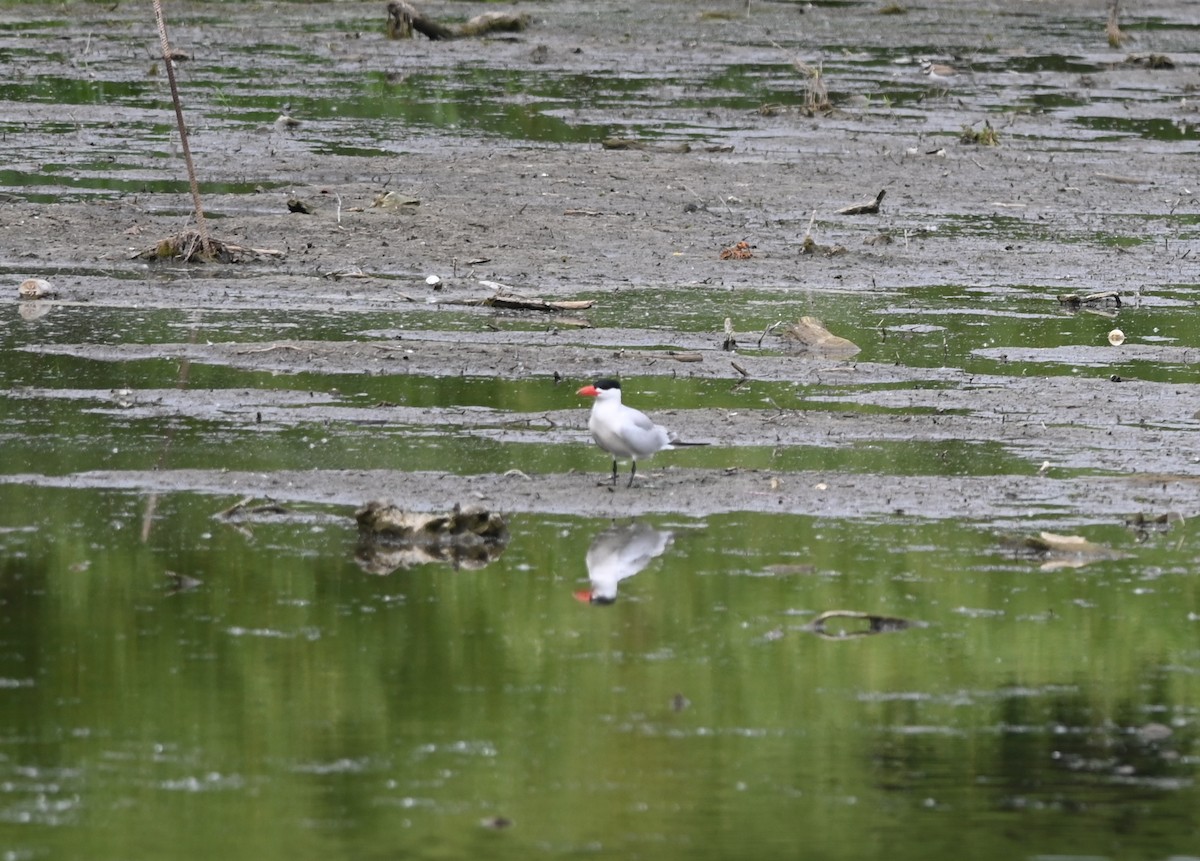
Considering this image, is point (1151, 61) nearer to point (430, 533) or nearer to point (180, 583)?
point (430, 533)

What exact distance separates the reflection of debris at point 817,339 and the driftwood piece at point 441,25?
19921 millimetres

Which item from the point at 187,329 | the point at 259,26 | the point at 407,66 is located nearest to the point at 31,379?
the point at 187,329

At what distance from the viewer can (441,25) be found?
108ft

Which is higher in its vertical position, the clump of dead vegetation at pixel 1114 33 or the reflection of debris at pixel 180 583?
the clump of dead vegetation at pixel 1114 33

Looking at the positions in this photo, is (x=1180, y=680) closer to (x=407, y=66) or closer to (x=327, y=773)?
(x=327, y=773)

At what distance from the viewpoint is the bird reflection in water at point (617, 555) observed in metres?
7.82

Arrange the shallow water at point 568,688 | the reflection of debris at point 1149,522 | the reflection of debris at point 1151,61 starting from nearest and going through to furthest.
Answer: the shallow water at point 568,688 → the reflection of debris at point 1149,522 → the reflection of debris at point 1151,61

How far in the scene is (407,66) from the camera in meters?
28.6

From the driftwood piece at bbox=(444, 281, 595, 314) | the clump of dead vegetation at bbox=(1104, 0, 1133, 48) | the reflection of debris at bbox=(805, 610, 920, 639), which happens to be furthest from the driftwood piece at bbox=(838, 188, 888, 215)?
the clump of dead vegetation at bbox=(1104, 0, 1133, 48)

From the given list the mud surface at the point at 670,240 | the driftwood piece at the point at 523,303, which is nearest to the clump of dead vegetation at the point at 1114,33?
the mud surface at the point at 670,240

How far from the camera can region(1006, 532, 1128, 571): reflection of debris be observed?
326 inches

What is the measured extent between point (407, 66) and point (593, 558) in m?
21.2

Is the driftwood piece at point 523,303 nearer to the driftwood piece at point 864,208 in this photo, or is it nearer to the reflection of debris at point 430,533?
the driftwood piece at point 864,208

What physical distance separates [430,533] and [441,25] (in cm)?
2544
